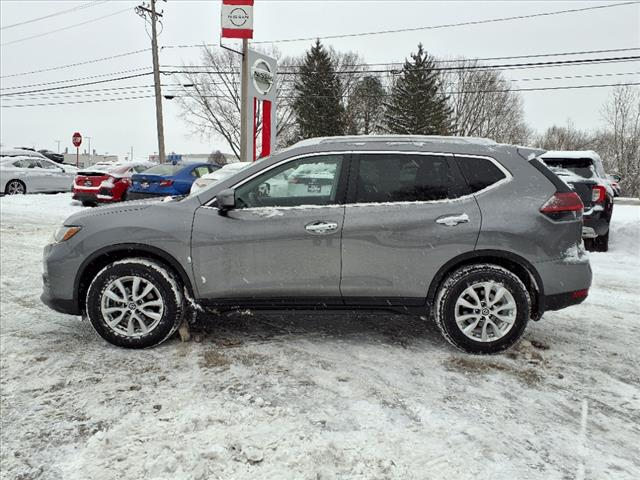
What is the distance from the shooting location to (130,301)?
3.77 m

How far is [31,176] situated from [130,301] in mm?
17033

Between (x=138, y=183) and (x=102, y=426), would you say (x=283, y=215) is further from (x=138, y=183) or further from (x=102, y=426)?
(x=138, y=183)

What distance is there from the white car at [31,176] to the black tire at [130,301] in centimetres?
1663

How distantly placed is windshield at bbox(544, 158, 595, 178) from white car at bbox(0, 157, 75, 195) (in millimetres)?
17396

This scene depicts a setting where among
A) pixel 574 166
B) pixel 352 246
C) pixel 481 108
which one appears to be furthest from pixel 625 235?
pixel 481 108

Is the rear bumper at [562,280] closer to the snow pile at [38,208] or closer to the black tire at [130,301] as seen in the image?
the black tire at [130,301]

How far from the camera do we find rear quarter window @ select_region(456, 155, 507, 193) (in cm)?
376

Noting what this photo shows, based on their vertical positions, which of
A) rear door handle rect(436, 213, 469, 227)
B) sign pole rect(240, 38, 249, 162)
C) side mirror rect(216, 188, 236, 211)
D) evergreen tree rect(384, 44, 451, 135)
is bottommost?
rear door handle rect(436, 213, 469, 227)

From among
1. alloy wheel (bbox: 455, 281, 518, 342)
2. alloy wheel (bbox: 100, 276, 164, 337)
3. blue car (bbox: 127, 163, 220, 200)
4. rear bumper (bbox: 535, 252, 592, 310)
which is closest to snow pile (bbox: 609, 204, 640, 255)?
rear bumper (bbox: 535, 252, 592, 310)

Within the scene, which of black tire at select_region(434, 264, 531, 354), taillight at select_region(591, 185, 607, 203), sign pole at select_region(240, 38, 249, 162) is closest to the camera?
black tire at select_region(434, 264, 531, 354)

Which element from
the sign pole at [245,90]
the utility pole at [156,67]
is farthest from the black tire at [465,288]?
the utility pole at [156,67]

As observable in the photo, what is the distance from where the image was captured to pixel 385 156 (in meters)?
3.81

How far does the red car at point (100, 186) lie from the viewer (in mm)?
14426

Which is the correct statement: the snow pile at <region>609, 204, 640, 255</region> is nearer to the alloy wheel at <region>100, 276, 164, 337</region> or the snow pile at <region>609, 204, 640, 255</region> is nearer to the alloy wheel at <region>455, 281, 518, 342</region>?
the alloy wheel at <region>455, 281, 518, 342</region>
